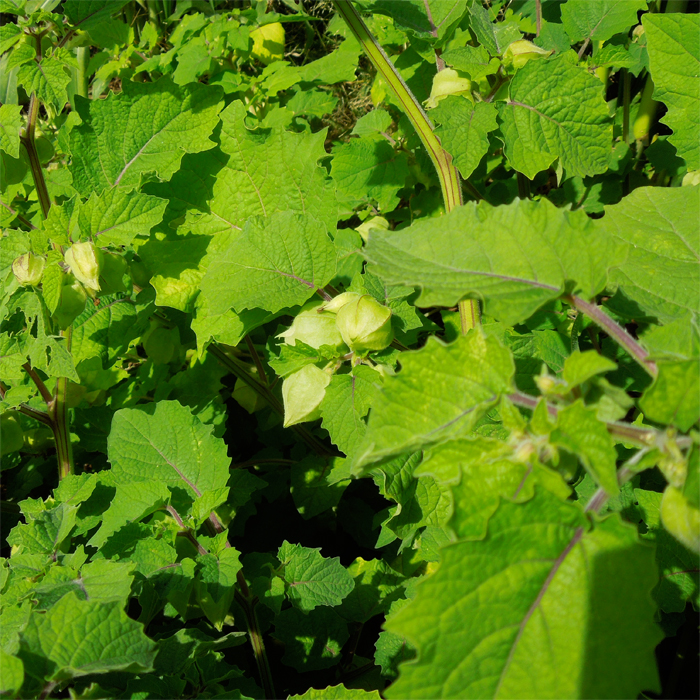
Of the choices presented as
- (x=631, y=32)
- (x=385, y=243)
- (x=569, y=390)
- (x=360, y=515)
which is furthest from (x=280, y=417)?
(x=631, y=32)

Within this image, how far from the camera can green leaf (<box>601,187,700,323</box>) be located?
92cm

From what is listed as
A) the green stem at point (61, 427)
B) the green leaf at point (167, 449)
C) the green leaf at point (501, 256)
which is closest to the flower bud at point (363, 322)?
the green leaf at point (501, 256)

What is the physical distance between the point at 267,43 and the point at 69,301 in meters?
1.69

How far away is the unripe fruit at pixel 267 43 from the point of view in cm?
259

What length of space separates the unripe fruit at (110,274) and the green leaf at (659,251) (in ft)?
3.44

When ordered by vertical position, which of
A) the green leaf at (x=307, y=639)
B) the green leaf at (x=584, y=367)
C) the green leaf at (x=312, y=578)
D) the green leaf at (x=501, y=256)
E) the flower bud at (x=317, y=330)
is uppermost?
the green leaf at (x=501, y=256)

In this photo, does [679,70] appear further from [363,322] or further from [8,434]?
[8,434]

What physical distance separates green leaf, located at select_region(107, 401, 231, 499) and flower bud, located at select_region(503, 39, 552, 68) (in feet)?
3.57

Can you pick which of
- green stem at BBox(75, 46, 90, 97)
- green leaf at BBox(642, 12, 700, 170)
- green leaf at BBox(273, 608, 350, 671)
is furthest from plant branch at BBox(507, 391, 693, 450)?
green stem at BBox(75, 46, 90, 97)

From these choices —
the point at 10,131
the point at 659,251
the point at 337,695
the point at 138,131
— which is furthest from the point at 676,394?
the point at 138,131

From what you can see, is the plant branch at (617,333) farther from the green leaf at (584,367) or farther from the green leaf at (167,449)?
the green leaf at (167,449)

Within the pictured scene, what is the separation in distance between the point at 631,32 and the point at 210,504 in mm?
2106

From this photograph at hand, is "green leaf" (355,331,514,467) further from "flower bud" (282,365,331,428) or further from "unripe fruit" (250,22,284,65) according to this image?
"unripe fruit" (250,22,284,65)

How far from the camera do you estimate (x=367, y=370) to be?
1185 mm
